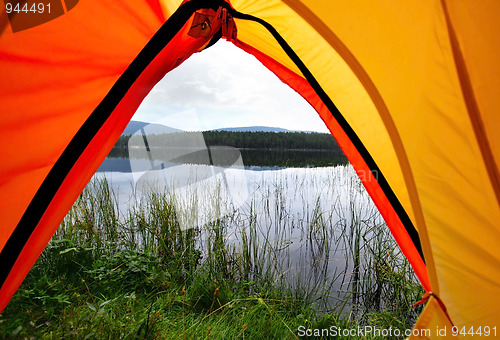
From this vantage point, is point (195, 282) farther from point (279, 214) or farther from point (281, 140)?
point (281, 140)

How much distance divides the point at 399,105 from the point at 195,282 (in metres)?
1.98

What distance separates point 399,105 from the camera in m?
0.84

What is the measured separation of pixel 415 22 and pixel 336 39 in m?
0.22

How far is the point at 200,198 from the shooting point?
3951mm

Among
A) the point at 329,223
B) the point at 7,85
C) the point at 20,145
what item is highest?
the point at 7,85

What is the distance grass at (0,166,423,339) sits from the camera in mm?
1632

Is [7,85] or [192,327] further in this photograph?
[192,327]

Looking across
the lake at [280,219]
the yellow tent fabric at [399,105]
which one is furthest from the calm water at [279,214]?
the yellow tent fabric at [399,105]

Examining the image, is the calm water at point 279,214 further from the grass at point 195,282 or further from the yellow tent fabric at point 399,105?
the yellow tent fabric at point 399,105

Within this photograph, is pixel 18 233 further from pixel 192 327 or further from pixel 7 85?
pixel 192 327

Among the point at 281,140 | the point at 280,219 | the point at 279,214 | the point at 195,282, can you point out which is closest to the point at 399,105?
the point at 195,282

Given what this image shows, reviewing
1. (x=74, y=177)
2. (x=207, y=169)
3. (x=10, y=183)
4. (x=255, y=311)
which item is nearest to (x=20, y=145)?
(x=10, y=183)

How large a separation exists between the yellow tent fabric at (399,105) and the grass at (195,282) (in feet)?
2.30

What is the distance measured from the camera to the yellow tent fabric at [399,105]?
0.74 metres
